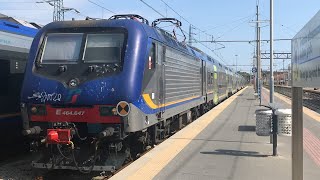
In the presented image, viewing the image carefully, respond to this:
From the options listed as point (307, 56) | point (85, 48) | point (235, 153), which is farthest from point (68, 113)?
point (307, 56)

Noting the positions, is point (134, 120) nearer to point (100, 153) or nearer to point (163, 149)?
point (100, 153)

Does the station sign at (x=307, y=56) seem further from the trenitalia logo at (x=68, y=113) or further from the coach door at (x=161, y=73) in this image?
the coach door at (x=161, y=73)

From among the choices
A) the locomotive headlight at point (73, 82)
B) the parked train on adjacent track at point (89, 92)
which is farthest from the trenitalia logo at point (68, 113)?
the locomotive headlight at point (73, 82)

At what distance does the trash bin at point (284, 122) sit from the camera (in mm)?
8000

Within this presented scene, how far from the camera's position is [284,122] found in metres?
8.05

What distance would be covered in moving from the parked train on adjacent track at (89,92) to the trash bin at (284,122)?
235 centimetres

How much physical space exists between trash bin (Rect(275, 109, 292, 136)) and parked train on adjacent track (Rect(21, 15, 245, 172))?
235cm

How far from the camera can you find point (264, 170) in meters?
7.17

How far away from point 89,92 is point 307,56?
4.54 metres

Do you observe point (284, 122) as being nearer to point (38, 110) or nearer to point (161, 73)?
point (161, 73)

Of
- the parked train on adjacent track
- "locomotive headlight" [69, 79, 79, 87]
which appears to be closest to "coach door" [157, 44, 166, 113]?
the parked train on adjacent track

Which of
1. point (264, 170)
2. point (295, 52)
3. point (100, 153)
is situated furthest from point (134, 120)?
point (295, 52)

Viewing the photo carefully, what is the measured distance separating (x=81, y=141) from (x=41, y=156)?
72cm

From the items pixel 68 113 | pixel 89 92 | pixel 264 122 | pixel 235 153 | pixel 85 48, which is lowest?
pixel 235 153
